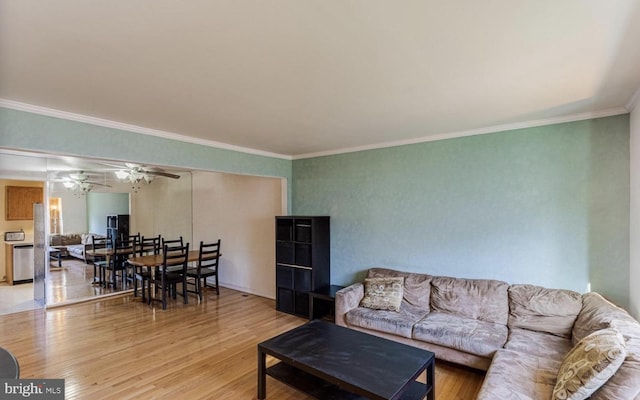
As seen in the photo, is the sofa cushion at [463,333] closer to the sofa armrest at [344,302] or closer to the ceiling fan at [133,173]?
the sofa armrest at [344,302]

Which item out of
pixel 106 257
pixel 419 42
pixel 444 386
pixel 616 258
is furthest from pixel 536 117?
pixel 106 257

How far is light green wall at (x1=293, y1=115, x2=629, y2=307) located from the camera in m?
2.86

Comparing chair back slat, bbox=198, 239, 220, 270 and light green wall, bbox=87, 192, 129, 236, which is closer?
chair back slat, bbox=198, 239, 220, 270

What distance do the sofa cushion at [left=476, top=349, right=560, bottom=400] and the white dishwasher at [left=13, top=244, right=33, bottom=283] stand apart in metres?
7.75

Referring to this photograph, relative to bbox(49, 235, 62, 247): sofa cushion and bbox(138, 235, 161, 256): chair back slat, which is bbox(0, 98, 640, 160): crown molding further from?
bbox(49, 235, 62, 247): sofa cushion

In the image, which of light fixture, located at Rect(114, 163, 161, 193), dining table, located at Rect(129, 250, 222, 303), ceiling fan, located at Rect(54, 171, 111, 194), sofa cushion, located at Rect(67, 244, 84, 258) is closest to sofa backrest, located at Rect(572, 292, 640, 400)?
dining table, located at Rect(129, 250, 222, 303)

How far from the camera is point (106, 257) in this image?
5.70 metres

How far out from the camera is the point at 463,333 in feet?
9.18

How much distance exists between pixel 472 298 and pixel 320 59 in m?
2.89

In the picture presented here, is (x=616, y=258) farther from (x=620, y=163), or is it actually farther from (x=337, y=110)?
(x=337, y=110)

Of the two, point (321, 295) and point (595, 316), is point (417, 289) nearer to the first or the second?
point (321, 295)

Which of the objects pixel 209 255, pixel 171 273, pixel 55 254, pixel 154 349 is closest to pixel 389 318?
pixel 154 349

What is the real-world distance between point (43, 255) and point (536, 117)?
7.09 meters

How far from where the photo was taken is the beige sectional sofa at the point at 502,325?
Result: 193 cm
